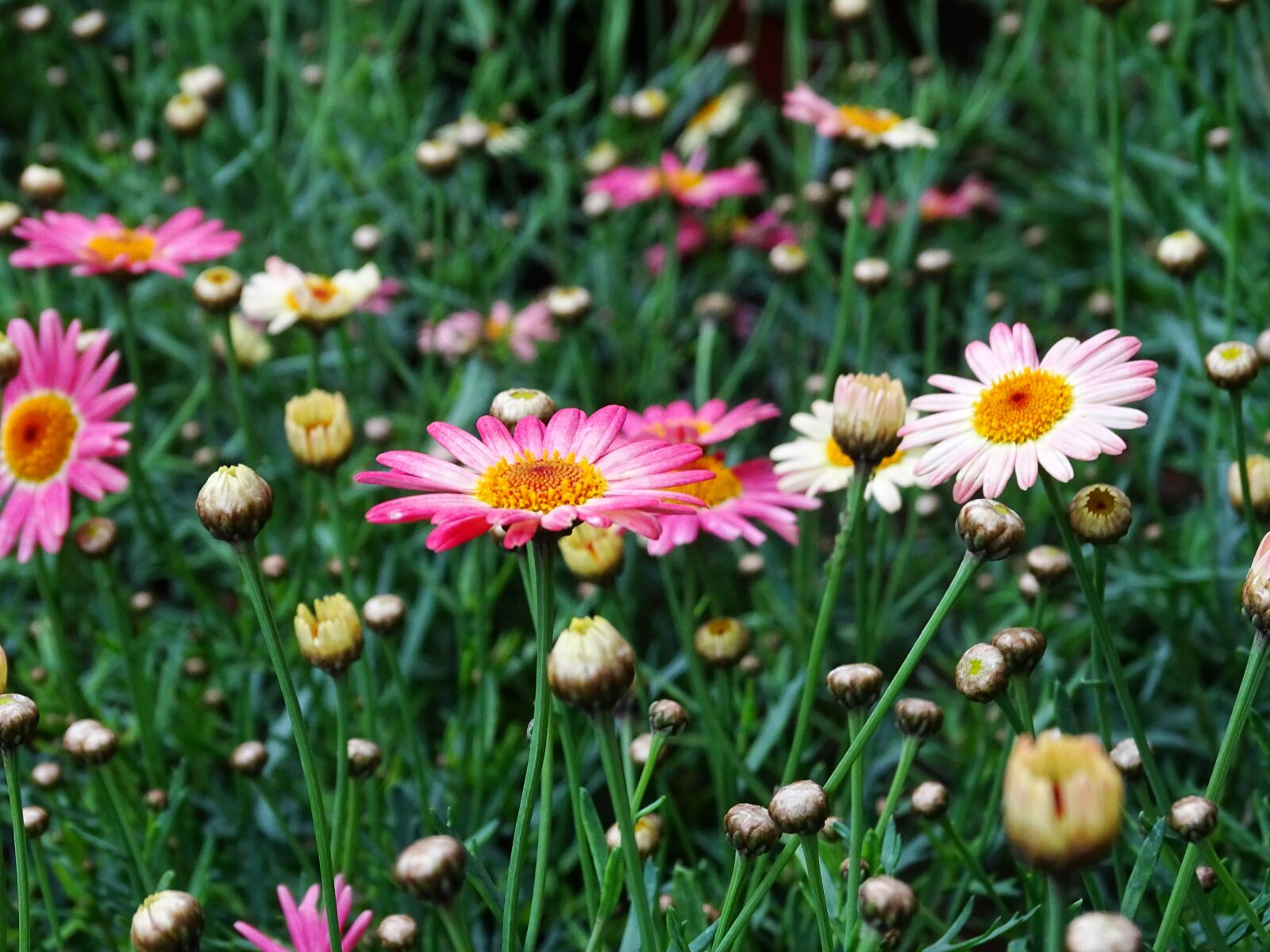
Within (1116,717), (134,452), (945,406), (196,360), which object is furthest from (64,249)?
(1116,717)

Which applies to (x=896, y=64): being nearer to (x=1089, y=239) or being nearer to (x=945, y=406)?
(x=1089, y=239)

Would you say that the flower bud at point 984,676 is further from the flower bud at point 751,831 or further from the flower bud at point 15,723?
the flower bud at point 15,723

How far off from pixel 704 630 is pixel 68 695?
63cm

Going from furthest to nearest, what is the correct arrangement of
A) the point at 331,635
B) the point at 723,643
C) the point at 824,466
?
1. the point at 824,466
2. the point at 723,643
3. the point at 331,635

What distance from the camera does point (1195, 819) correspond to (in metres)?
0.84

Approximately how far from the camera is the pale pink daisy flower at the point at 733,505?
46.8 inches

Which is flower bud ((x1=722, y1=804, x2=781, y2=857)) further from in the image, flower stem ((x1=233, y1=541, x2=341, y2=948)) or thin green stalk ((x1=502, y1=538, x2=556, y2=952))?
flower stem ((x1=233, y1=541, x2=341, y2=948))

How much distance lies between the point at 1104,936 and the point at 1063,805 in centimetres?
7

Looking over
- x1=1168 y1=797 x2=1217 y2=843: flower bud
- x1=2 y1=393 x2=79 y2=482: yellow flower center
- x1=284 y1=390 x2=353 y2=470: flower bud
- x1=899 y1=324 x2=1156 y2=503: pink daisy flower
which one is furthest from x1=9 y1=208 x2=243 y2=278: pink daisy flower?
x1=1168 y1=797 x2=1217 y2=843: flower bud

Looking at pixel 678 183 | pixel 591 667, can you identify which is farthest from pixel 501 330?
pixel 591 667

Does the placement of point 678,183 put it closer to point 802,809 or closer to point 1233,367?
point 1233,367

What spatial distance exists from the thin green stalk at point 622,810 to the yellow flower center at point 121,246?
92 centimetres

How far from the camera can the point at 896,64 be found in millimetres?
2562

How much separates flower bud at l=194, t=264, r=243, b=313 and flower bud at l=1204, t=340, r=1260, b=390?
3.14 ft
